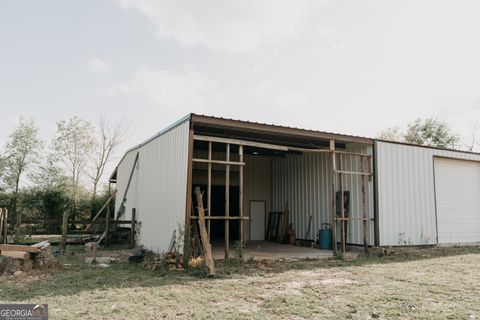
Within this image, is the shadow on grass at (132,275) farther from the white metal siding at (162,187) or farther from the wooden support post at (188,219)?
the white metal siding at (162,187)

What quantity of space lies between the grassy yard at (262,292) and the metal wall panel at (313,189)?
3017mm

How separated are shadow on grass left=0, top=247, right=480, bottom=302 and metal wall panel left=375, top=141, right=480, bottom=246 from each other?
1117mm

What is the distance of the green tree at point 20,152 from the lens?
2442 cm

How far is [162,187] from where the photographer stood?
10.6 metres

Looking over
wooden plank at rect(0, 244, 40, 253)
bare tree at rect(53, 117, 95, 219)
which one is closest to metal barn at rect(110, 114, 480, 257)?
wooden plank at rect(0, 244, 40, 253)

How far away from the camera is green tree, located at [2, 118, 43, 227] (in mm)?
24422

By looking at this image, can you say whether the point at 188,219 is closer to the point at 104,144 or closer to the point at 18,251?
the point at 18,251

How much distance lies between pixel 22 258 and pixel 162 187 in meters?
4.03

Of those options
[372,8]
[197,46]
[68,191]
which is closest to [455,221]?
[372,8]

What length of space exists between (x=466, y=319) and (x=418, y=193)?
8.14m

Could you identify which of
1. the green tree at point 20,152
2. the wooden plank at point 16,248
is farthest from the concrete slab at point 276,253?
the green tree at point 20,152

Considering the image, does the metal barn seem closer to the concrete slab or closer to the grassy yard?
the concrete slab

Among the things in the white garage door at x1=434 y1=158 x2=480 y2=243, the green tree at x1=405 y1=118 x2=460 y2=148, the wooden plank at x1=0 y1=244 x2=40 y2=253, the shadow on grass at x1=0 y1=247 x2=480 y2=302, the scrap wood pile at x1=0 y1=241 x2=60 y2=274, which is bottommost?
the shadow on grass at x1=0 y1=247 x2=480 y2=302

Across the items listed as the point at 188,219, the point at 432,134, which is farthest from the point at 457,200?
the point at 432,134
